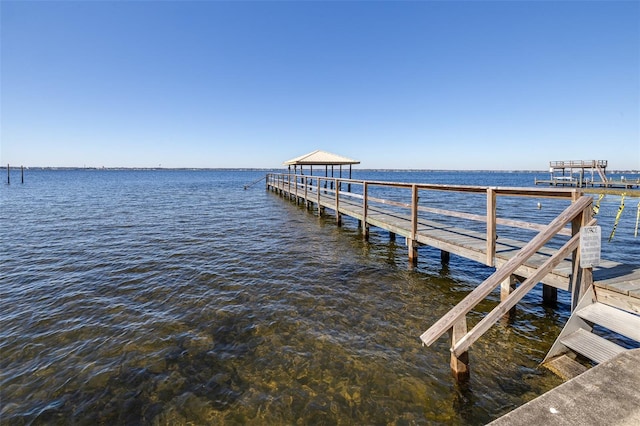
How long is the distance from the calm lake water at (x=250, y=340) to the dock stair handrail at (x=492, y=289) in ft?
2.40

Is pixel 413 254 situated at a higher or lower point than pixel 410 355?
higher

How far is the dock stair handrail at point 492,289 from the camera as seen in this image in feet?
10.2

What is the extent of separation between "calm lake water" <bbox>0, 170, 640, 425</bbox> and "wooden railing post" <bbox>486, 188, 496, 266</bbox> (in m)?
0.95

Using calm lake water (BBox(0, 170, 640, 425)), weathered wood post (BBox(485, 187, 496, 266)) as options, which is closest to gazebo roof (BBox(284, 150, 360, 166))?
calm lake water (BBox(0, 170, 640, 425))

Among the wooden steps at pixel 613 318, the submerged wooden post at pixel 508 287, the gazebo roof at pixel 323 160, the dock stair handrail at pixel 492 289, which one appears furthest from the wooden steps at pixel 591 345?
the gazebo roof at pixel 323 160

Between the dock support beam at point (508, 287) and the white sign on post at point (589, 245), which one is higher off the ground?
the white sign on post at point (589, 245)

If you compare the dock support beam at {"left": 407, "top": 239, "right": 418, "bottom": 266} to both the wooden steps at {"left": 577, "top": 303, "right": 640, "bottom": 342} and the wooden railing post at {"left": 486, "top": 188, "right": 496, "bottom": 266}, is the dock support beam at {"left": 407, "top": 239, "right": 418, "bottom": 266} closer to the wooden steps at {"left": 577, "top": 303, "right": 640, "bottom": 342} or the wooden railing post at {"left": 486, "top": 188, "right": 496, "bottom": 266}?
the wooden railing post at {"left": 486, "top": 188, "right": 496, "bottom": 266}

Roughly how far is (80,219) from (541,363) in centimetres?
1836

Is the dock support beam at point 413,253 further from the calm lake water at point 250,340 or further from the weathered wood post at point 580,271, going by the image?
the weathered wood post at point 580,271

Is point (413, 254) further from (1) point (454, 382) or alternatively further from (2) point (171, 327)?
(2) point (171, 327)

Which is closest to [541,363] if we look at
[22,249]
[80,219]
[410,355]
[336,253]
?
[410,355]

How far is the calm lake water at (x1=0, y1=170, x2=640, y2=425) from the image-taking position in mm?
3211

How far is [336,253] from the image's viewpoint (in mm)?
9000

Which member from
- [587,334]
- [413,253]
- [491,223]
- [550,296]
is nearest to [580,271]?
[587,334]
